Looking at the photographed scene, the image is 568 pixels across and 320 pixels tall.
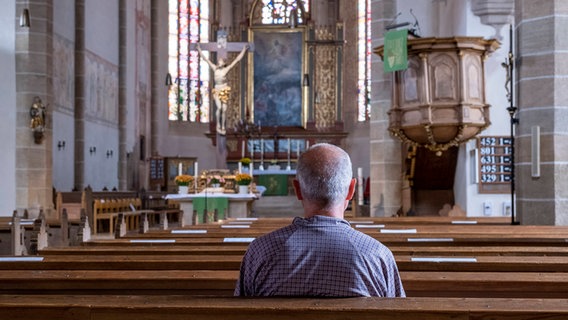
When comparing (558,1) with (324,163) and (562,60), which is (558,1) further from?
(324,163)

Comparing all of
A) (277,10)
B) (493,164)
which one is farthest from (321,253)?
(277,10)

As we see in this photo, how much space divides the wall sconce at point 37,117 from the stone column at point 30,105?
86mm

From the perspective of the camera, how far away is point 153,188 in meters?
25.0

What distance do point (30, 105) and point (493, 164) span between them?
886cm

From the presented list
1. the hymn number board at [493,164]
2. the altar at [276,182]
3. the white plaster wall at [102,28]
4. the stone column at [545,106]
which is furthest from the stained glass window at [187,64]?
the stone column at [545,106]

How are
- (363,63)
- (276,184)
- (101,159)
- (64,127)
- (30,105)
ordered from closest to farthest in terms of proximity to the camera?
1. (30,105)
2. (64,127)
3. (101,159)
4. (276,184)
5. (363,63)

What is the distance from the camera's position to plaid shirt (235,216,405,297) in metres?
2.65

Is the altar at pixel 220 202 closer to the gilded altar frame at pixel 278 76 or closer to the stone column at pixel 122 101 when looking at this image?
the stone column at pixel 122 101

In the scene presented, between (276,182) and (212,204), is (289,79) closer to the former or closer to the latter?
(276,182)

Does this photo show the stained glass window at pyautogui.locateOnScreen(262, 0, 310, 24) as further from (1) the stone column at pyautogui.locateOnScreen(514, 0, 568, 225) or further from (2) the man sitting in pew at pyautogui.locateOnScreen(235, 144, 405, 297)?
(2) the man sitting in pew at pyautogui.locateOnScreen(235, 144, 405, 297)

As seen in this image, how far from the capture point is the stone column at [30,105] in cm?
1606

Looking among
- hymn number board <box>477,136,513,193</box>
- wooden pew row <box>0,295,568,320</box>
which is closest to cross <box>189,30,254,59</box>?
hymn number board <box>477,136,513,193</box>

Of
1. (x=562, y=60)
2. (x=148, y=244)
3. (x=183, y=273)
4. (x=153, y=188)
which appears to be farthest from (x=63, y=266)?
(x=153, y=188)

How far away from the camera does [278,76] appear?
2955cm
